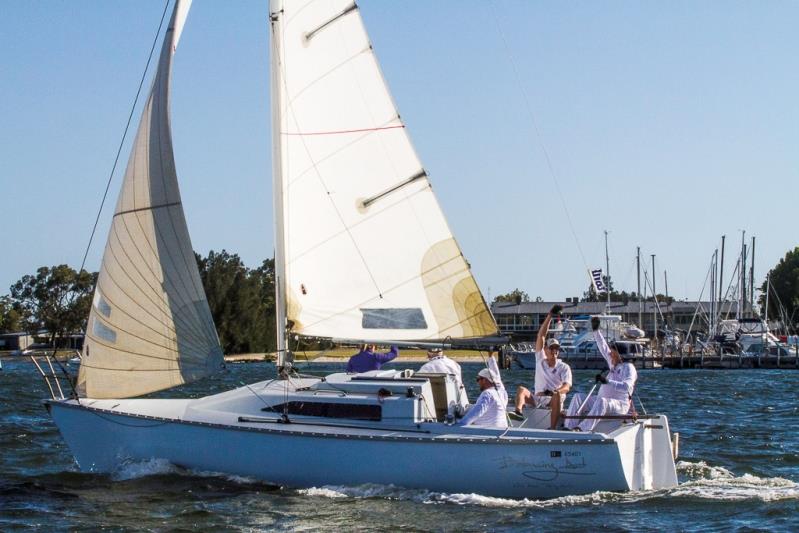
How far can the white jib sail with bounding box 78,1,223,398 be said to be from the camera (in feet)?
54.1

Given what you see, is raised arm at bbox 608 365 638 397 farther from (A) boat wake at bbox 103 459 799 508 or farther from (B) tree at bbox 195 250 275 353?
(B) tree at bbox 195 250 275 353

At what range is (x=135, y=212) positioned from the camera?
1658cm

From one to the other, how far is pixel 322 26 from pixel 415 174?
2.71 metres

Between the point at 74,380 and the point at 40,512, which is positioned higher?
the point at 74,380

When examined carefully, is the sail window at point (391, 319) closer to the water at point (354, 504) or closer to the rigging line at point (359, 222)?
the rigging line at point (359, 222)

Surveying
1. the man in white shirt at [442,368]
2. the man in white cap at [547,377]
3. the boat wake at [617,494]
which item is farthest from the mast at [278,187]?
the man in white cap at [547,377]

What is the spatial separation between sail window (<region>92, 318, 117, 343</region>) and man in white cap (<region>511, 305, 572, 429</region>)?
5966 mm

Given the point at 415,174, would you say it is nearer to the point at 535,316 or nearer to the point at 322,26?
the point at 322,26

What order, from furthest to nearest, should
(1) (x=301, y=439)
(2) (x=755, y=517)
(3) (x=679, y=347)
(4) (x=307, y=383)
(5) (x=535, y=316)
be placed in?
1. (5) (x=535, y=316)
2. (3) (x=679, y=347)
3. (4) (x=307, y=383)
4. (1) (x=301, y=439)
5. (2) (x=755, y=517)

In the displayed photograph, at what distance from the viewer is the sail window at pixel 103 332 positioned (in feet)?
54.2

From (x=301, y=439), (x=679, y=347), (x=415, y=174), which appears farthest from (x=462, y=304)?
(x=679, y=347)

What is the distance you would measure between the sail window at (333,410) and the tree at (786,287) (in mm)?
97545

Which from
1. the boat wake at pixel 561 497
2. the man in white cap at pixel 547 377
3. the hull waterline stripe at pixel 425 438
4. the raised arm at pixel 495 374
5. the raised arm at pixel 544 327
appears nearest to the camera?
the hull waterline stripe at pixel 425 438

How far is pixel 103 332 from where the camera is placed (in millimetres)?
16562
